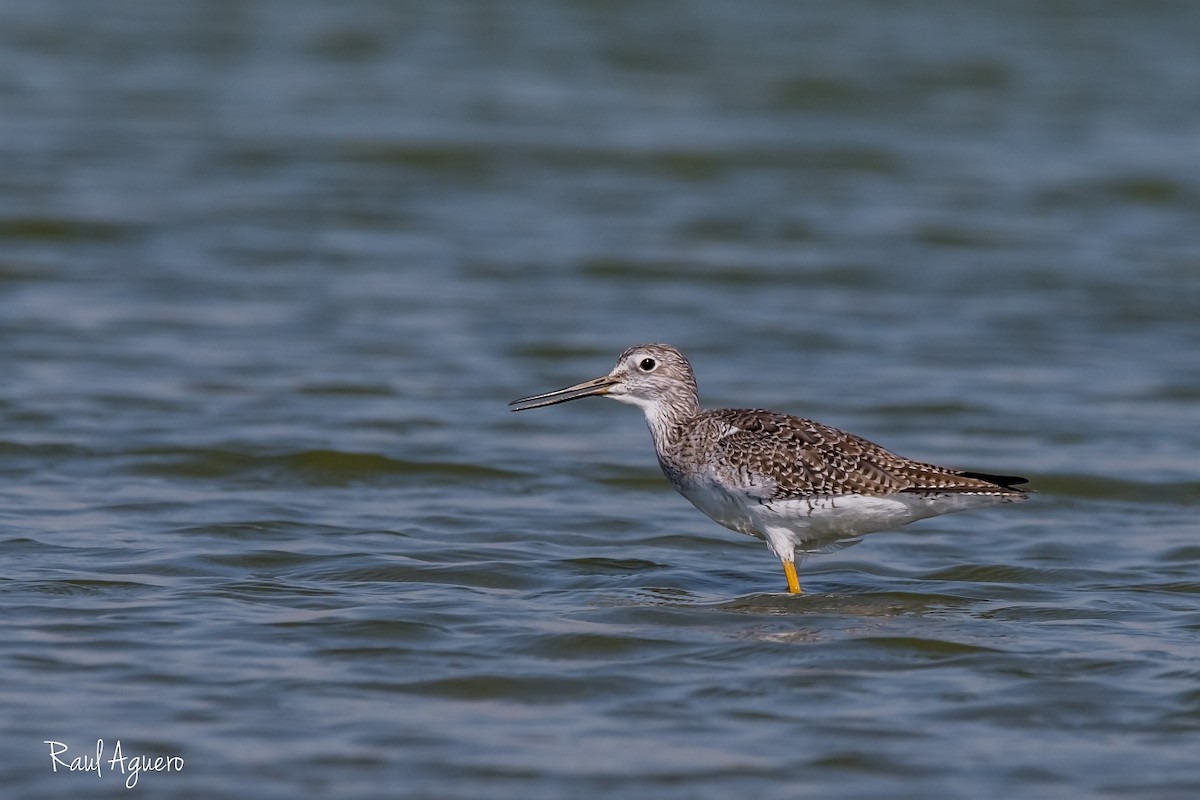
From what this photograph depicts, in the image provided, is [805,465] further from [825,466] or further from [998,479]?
[998,479]

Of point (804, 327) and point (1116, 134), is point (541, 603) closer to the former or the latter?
point (804, 327)

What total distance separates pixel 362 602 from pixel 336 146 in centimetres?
1348

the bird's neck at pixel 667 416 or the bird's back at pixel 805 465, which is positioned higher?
the bird's neck at pixel 667 416

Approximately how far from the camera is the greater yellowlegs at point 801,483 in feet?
29.1

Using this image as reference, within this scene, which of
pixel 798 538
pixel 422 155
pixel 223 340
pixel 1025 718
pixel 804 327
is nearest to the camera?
pixel 1025 718

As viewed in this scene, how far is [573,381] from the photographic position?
1367 centimetres

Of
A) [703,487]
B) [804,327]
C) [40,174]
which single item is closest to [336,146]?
[40,174]

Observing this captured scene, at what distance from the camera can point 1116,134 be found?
2267 cm
